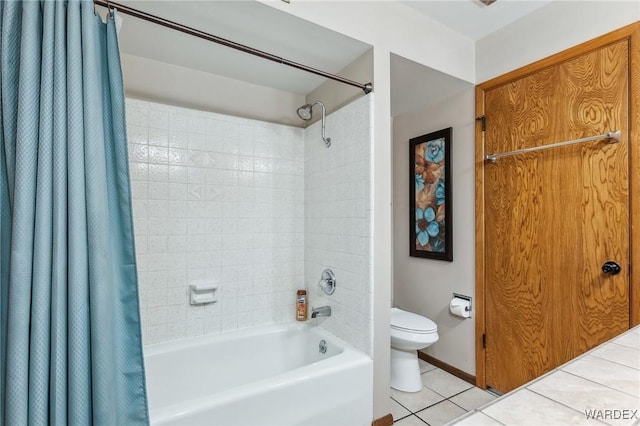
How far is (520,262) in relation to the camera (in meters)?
2.08

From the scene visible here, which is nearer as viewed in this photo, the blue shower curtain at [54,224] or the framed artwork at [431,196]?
the blue shower curtain at [54,224]

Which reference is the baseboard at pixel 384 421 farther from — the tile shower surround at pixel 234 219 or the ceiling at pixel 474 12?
the ceiling at pixel 474 12

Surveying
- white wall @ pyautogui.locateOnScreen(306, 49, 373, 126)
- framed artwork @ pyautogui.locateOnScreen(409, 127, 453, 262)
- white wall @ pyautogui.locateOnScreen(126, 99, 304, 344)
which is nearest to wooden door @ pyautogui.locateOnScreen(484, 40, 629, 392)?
framed artwork @ pyautogui.locateOnScreen(409, 127, 453, 262)

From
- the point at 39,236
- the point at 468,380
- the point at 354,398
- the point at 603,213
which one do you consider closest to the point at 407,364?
the point at 468,380

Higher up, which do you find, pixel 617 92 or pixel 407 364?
pixel 617 92

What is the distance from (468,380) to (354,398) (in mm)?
1106

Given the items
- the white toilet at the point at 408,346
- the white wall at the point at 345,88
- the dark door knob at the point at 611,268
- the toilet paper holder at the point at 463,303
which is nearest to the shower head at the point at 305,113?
the white wall at the point at 345,88

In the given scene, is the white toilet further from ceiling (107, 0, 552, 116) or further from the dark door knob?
ceiling (107, 0, 552, 116)

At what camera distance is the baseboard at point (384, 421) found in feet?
6.17

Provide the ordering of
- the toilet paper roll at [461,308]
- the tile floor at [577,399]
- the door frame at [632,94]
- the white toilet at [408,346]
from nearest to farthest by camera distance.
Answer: the tile floor at [577,399], the door frame at [632,94], the white toilet at [408,346], the toilet paper roll at [461,308]

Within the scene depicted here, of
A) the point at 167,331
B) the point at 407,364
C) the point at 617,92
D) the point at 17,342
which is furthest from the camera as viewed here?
the point at 407,364

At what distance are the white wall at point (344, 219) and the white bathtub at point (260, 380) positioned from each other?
0.62 feet

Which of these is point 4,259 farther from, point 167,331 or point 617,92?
point 617,92

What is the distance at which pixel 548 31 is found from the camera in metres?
1.94
